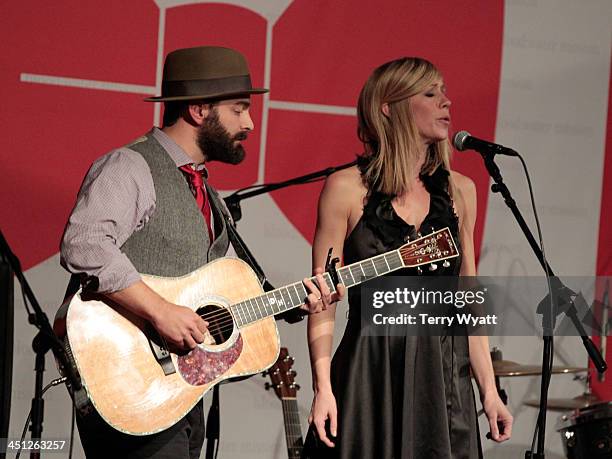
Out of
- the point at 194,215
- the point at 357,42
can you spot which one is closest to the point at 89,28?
the point at 357,42

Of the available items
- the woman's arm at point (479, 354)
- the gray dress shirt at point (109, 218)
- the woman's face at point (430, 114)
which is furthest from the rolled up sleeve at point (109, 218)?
the woman's arm at point (479, 354)

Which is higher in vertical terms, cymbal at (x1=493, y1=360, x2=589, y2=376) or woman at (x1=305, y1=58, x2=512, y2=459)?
woman at (x1=305, y1=58, x2=512, y2=459)

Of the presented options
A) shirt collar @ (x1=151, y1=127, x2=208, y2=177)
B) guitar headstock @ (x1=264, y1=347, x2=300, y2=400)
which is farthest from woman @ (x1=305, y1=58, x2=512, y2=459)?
guitar headstock @ (x1=264, y1=347, x2=300, y2=400)

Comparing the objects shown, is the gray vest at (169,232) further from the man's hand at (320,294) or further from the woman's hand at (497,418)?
the woman's hand at (497,418)

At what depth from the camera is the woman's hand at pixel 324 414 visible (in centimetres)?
328

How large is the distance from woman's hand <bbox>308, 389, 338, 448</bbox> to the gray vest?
26.0 inches

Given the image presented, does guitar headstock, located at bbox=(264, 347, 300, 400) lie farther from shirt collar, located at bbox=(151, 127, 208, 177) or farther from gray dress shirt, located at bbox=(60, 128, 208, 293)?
gray dress shirt, located at bbox=(60, 128, 208, 293)

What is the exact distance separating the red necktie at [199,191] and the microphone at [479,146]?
1005 mm

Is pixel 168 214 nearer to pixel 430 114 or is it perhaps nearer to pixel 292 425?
pixel 430 114

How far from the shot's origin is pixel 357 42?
5527 millimetres

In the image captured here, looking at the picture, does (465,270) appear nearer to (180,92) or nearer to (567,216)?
(180,92)

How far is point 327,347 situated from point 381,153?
0.77 metres

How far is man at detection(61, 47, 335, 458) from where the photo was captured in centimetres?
319

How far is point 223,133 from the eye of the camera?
12.2 feet
